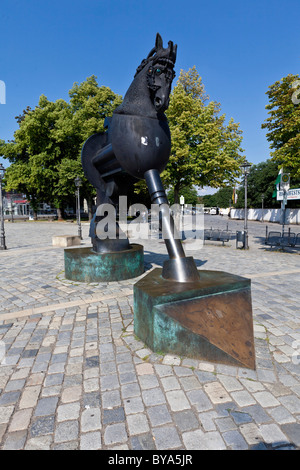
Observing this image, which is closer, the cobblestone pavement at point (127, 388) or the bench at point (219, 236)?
the cobblestone pavement at point (127, 388)

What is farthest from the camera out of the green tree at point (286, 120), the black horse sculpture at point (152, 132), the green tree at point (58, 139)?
the green tree at point (58, 139)

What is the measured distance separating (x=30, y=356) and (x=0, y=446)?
1.40 meters

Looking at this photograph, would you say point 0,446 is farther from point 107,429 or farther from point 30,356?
point 30,356

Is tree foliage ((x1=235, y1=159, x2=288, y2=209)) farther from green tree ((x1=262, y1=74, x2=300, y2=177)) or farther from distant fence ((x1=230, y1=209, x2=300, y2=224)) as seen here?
green tree ((x1=262, y1=74, x2=300, y2=177))

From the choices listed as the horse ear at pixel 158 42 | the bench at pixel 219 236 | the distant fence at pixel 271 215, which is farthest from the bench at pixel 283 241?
the distant fence at pixel 271 215

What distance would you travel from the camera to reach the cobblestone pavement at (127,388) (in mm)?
2232

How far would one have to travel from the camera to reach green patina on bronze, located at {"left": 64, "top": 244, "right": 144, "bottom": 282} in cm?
664

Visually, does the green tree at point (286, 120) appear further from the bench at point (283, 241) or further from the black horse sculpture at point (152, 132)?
the black horse sculpture at point (152, 132)

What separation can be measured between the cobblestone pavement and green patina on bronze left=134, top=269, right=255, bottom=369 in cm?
15

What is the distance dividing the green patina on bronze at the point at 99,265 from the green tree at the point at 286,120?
7.56 meters

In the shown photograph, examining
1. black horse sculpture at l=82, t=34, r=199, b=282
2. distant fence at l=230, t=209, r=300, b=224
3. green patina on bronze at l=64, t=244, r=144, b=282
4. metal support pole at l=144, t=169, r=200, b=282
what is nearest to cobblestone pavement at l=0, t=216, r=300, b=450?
metal support pole at l=144, t=169, r=200, b=282

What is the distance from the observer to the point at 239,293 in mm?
3584

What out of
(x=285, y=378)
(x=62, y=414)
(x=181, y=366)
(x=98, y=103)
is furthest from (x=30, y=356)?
(x=98, y=103)
